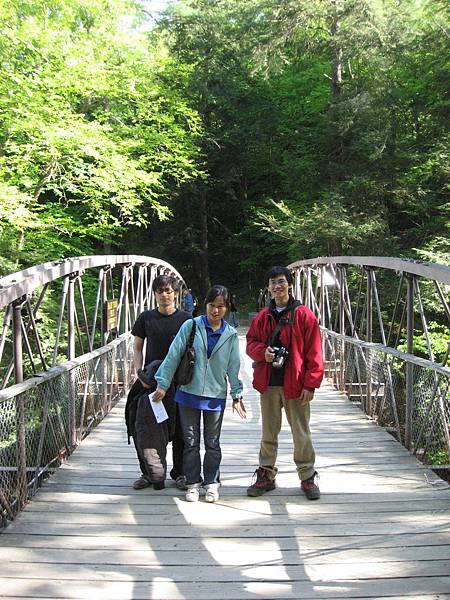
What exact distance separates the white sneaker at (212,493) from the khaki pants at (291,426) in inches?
13.4

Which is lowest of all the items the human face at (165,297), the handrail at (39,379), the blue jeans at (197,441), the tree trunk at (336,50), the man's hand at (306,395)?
the blue jeans at (197,441)

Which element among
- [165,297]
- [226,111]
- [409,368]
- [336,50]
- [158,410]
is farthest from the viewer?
[226,111]

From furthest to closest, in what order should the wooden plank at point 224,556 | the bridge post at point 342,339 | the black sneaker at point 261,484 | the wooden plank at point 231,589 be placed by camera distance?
the bridge post at point 342,339 → the black sneaker at point 261,484 → the wooden plank at point 224,556 → the wooden plank at point 231,589

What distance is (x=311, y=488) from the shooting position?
351 cm

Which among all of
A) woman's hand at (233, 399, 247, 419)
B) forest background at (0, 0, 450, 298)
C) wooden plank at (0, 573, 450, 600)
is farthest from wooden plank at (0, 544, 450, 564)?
forest background at (0, 0, 450, 298)

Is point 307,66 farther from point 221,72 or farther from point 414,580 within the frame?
point 414,580

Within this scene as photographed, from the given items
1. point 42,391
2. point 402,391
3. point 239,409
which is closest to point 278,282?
point 239,409

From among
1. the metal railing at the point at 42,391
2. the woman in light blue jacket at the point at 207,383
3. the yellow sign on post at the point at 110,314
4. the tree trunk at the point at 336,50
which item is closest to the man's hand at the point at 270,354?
the woman in light blue jacket at the point at 207,383

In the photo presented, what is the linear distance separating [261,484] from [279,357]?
809mm

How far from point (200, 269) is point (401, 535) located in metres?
21.8

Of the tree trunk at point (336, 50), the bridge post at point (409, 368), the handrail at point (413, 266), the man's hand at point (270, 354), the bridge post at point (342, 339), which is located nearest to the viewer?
the handrail at point (413, 266)

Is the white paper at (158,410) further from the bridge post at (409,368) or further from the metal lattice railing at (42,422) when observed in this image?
the bridge post at (409,368)

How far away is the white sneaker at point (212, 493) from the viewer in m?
3.45

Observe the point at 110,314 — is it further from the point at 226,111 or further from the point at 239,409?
the point at 226,111
